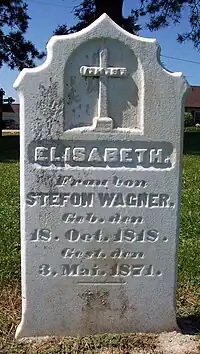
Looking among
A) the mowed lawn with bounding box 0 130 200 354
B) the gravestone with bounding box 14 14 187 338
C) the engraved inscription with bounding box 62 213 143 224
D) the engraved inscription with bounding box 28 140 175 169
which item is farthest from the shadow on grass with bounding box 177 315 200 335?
the engraved inscription with bounding box 28 140 175 169

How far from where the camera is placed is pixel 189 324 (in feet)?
12.5

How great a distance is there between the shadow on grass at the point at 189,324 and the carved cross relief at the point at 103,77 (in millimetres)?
1396

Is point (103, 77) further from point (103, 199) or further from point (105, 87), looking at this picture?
point (103, 199)

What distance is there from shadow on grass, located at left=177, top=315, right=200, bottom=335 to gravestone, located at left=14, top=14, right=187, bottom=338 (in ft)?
0.53

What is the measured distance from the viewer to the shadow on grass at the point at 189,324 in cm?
369

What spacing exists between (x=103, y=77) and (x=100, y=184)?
0.62m

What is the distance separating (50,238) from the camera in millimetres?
3418

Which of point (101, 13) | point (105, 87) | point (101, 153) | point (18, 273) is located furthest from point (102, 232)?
point (101, 13)

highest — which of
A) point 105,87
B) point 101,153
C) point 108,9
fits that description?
point 108,9

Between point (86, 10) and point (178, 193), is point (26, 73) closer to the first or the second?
point (178, 193)

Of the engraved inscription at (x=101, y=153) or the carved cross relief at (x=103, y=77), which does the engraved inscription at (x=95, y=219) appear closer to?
the engraved inscription at (x=101, y=153)

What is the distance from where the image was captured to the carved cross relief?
10.8 feet

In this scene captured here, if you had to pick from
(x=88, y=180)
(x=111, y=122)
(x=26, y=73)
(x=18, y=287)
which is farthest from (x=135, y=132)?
(x=18, y=287)

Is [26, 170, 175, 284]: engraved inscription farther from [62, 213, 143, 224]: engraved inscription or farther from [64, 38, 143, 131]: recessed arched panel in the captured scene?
[64, 38, 143, 131]: recessed arched panel
